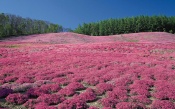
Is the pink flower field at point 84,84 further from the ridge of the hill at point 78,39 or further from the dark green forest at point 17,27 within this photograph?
the dark green forest at point 17,27

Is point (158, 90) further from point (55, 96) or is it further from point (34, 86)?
point (34, 86)

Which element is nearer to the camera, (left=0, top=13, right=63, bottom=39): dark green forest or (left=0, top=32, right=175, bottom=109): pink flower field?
(left=0, top=32, right=175, bottom=109): pink flower field

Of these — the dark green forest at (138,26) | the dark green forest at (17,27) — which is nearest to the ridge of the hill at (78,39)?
the dark green forest at (17,27)

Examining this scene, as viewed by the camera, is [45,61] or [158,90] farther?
[45,61]

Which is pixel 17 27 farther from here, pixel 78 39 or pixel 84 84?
pixel 84 84

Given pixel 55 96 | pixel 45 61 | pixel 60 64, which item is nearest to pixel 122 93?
pixel 55 96

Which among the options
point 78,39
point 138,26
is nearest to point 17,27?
point 138,26

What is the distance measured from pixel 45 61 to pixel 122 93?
13.3m

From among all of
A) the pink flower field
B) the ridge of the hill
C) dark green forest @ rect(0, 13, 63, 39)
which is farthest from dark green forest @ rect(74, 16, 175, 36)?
the pink flower field

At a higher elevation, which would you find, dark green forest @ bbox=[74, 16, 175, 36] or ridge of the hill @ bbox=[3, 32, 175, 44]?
dark green forest @ bbox=[74, 16, 175, 36]

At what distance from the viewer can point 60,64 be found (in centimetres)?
2408

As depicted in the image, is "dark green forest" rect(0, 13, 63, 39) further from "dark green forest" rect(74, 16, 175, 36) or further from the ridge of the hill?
"dark green forest" rect(74, 16, 175, 36)

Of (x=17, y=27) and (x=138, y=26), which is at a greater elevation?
(x=17, y=27)

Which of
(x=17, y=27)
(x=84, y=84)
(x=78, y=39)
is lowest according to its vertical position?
(x=84, y=84)
